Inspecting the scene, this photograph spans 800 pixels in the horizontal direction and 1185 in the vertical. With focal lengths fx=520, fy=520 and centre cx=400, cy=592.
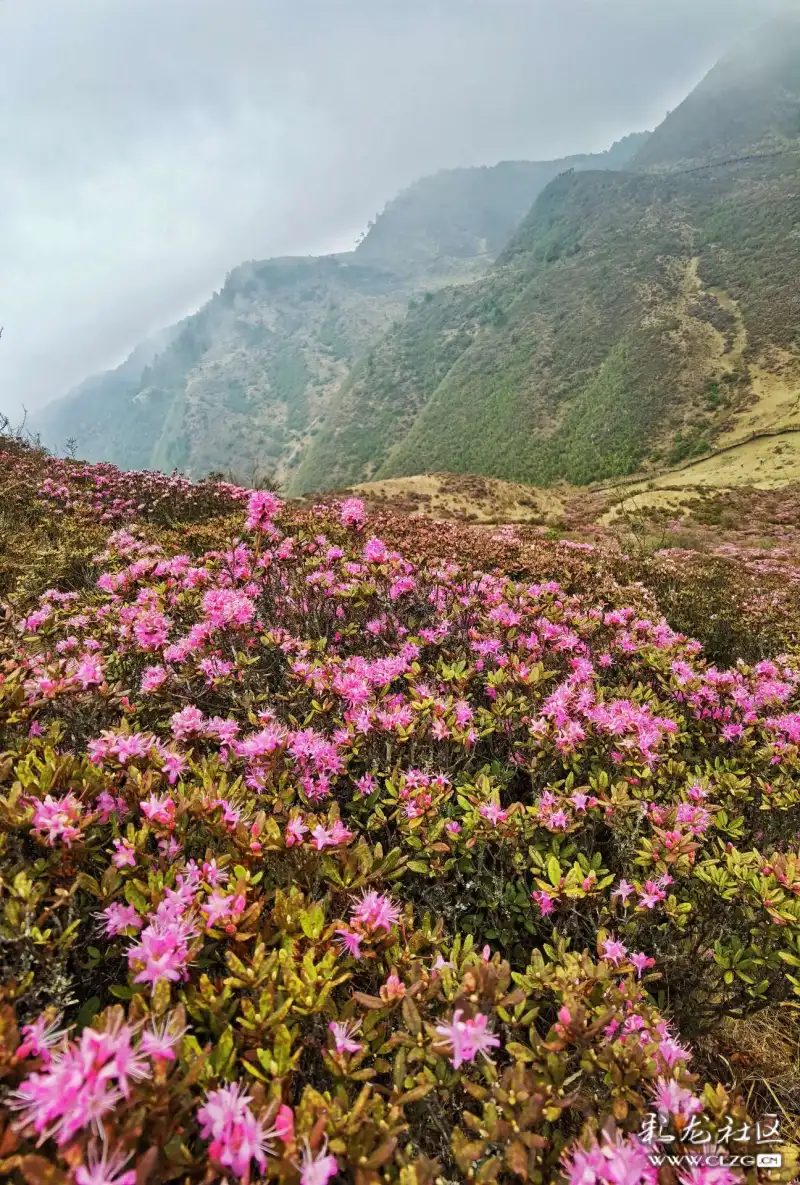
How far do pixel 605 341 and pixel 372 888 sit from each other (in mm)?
100176

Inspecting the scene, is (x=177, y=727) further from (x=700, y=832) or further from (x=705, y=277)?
(x=705, y=277)

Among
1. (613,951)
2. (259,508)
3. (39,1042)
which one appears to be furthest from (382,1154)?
(259,508)

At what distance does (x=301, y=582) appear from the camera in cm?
514

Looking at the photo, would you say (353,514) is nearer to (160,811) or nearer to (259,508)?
(259,508)

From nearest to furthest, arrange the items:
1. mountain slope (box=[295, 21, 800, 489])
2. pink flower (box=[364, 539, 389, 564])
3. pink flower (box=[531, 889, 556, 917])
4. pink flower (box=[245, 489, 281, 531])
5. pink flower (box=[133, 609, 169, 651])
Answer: pink flower (box=[531, 889, 556, 917]), pink flower (box=[133, 609, 169, 651]), pink flower (box=[245, 489, 281, 531]), pink flower (box=[364, 539, 389, 564]), mountain slope (box=[295, 21, 800, 489])

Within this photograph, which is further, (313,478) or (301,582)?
(313,478)

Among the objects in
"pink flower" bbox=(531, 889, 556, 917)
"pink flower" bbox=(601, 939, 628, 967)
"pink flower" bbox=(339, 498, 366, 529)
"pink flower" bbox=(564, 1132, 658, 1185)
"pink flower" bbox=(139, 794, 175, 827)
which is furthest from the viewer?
"pink flower" bbox=(339, 498, 366, 529)

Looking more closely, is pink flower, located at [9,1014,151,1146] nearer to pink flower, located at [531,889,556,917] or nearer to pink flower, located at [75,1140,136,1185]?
pink flower, located at [75,1140,136,1185]

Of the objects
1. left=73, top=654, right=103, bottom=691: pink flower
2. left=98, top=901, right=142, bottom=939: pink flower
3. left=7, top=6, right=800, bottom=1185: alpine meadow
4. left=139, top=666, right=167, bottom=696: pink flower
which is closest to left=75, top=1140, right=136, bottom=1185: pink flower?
left=7, top=6, right=800, bottom=1185: alpine meadow

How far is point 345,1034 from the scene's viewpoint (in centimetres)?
143

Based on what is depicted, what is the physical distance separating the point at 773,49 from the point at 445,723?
31536 centimetres

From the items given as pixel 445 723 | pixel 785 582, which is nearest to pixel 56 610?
pixel 445 723

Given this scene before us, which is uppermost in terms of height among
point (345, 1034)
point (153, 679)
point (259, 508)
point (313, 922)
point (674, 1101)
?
point (259, 508)

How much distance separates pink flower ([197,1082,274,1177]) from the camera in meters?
1.06
